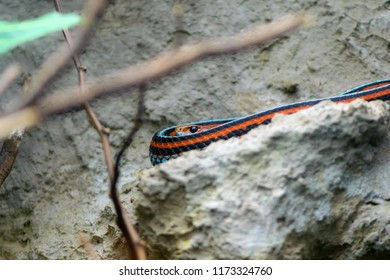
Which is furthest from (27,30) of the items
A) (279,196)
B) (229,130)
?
(229,130)

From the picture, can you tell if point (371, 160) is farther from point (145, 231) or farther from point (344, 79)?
point (344, 79)

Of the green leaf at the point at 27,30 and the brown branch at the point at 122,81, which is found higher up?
the green leaf at the point at 27,30

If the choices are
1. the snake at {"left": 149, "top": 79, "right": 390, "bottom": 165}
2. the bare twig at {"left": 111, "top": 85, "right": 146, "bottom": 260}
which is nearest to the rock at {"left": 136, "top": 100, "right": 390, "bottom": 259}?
the snake at {"left": 149, "top": 79, "right": 390, "bottom": 165}

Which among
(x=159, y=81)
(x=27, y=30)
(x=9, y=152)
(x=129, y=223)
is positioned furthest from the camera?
(x=159, y=81)

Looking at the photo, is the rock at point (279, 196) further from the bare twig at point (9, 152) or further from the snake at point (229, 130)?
the bare twig at point (9, 152)

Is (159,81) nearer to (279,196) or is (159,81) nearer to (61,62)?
(279,196)

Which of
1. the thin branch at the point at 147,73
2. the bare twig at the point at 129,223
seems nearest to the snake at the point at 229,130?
the bare twig at the point at 129,223

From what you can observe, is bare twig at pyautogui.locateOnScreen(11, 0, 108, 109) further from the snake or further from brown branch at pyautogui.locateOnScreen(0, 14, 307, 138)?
the snake
